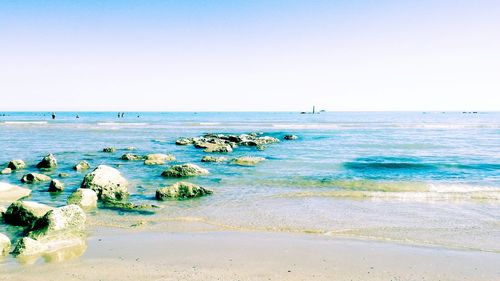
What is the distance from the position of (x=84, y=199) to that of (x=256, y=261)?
24.3 ft

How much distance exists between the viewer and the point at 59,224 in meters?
9.20

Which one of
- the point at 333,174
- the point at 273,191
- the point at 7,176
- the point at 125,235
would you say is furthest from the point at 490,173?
the point at 7,176

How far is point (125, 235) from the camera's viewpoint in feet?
31.9

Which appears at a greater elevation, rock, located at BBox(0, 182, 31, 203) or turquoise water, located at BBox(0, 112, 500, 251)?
rock, located at BBox(0, 182, 31, 203)

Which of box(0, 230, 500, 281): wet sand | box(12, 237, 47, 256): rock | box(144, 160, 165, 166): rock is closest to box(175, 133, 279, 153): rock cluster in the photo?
box(144, 160, 165, 166): rock

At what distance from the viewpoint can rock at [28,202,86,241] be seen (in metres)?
8.93

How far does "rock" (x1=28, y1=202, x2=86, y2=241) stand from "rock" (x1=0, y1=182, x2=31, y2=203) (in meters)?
5.17

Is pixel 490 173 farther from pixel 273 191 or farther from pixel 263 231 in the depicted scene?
pixel 263 231

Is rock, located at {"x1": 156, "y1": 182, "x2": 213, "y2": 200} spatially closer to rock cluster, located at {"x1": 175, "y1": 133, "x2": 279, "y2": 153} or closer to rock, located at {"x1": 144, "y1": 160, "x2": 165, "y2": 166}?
rock, located at {"x1": 144, "y1": 160, "x2": 165, "y2": 166}

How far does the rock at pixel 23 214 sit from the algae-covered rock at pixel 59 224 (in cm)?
122

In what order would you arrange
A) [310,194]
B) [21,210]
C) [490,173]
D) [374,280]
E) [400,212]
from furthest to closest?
[490,173]
[310,194]
[400,212]
[21,210]
[374,280]

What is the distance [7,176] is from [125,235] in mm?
12456

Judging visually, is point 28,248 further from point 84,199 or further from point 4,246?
point 84,199

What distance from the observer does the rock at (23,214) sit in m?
10.5
